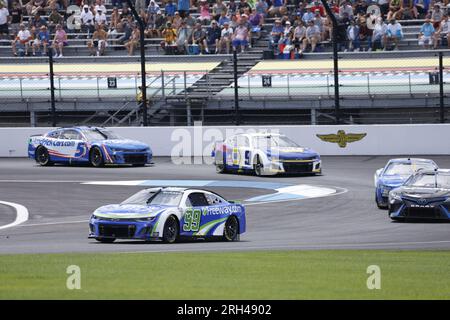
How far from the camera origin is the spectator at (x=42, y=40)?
138ft

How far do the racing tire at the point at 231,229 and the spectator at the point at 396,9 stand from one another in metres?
19.1

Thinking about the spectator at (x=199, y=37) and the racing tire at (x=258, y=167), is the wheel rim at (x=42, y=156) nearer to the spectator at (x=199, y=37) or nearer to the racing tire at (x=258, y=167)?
the racing tire at (x=258, y=167)

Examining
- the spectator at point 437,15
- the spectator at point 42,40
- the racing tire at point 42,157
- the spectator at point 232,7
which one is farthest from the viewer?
the spectator at point 42,40

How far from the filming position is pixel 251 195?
2781 centimetres

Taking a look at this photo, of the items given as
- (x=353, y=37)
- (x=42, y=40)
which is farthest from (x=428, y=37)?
(x=42, y=40)

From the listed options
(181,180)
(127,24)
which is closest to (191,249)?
(181,180)

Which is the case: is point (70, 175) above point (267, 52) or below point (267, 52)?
below

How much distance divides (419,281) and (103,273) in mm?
3691

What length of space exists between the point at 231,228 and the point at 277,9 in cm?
2100

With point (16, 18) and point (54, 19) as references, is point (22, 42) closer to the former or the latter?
point (54, 19)

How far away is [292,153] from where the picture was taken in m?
31.0

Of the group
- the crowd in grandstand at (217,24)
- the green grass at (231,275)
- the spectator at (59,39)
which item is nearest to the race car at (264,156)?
the crowd in grandstand at (217,24)

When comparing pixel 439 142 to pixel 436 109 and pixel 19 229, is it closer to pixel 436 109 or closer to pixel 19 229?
pixel 436 109

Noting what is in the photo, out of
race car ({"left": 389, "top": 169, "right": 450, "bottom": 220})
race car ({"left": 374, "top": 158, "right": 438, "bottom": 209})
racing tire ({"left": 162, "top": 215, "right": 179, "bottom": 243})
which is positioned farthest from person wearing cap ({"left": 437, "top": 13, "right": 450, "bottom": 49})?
racing tire ({"left": 162, "top": 215, "right": 179, "bottom": 243})
